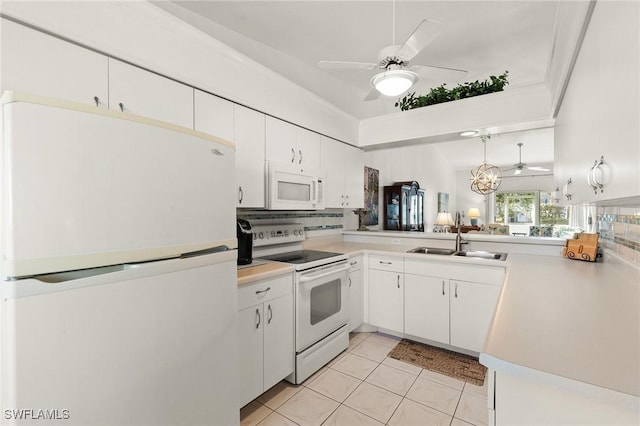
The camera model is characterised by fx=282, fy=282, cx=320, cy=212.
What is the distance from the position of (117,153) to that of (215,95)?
114cm

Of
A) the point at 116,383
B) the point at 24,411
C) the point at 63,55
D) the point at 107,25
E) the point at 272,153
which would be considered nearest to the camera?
the point at 24,411

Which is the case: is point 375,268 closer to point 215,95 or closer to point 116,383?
point 215,95

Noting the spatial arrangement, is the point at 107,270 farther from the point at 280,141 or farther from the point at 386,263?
the point at 386,263

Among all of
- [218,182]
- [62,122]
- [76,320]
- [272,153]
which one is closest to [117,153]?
[62,122]

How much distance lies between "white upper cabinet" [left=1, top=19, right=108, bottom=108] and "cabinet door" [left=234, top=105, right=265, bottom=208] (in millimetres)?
832

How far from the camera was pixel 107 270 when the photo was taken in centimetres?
95

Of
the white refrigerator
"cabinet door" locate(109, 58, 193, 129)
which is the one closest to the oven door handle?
the white refrigerator

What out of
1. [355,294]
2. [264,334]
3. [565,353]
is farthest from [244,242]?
[565,353]

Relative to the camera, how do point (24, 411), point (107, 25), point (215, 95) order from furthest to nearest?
point (215, 95) → point (107, 25) → point (24, 411)

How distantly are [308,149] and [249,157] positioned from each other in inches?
28.9

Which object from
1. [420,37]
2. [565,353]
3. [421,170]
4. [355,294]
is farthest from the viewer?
[421,170]

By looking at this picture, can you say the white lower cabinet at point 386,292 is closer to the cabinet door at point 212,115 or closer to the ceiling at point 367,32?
the ceiling at point 367,32

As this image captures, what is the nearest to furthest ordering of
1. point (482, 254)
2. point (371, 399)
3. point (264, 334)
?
1. point (264, 334)
2. point (371, 399)
3. point (482, 254)

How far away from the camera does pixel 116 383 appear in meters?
0.95
